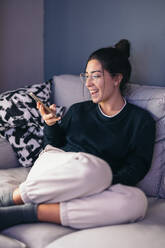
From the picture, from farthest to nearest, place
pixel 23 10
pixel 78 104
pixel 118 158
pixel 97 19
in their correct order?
1. pixel 23 10
2. pixel 97 19
3. pixel 78 104
4. pixel 118 158

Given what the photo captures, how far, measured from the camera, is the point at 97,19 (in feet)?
8.06

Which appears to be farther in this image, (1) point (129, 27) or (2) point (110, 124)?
(1) point (129, 27)

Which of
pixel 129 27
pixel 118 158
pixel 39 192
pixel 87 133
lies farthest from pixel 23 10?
pixel 39 192

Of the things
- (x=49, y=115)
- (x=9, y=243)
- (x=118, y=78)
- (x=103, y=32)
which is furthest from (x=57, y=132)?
(x=103, y=32)

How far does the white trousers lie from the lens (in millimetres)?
1451

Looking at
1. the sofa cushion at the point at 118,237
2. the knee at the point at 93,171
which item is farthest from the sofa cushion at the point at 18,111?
the sofa cushion at the point at 118,237

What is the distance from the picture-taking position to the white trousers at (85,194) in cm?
145

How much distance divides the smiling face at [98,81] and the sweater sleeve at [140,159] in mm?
246

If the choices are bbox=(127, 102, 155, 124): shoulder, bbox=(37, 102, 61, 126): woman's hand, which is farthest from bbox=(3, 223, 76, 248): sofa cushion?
bbox=(127, 102, 155, 124): shoulder

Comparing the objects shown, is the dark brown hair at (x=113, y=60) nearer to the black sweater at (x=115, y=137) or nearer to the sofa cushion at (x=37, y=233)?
the black sweater at (x=115, y=137)

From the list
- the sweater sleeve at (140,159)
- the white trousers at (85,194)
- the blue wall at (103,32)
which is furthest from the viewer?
the blue wall at (103,32)

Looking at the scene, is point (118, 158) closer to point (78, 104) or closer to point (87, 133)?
point (87, 133)

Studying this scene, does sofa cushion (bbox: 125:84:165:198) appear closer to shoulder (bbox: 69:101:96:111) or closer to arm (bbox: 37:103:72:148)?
shoulder (bbox: 69:101:96:111)

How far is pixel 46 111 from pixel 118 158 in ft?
1.29
